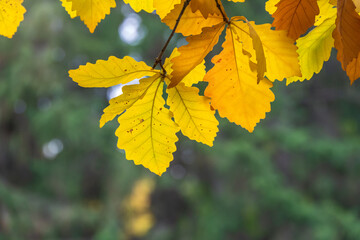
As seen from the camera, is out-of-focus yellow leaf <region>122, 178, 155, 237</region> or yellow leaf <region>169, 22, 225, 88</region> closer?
yellow leaf <region>169, 22, 225, 88</region>

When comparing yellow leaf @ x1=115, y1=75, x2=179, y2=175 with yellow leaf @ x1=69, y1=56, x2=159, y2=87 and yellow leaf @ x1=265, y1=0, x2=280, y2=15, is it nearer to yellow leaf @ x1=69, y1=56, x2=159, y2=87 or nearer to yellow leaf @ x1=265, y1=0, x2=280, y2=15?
yellow leaf @ x1=69, y1=56, x2=159, y2=87

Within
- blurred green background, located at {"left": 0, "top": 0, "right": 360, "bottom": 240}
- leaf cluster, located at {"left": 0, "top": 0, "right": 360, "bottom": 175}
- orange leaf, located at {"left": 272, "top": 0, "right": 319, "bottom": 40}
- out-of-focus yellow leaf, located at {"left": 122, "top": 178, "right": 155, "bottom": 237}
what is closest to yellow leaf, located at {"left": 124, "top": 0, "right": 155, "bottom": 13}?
leaf cluster, located at {"left": 0, "top": 0, "right": 360, "bottom": 175}

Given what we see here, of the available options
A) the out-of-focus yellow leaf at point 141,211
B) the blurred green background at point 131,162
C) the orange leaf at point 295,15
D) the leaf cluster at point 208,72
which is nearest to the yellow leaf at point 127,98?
the leaf cluster at point 208,72

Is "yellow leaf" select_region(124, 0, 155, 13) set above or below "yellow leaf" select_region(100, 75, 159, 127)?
above

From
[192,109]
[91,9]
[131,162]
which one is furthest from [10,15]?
[131,162]

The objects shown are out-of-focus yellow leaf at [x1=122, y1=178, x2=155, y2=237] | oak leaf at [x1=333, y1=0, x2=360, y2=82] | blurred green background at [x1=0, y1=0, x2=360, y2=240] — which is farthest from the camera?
out-of-focus yellow leaf at [x1=122, y1=178, x2=155, y2=237]

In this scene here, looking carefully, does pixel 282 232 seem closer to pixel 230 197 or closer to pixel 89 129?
pixel 230 197
